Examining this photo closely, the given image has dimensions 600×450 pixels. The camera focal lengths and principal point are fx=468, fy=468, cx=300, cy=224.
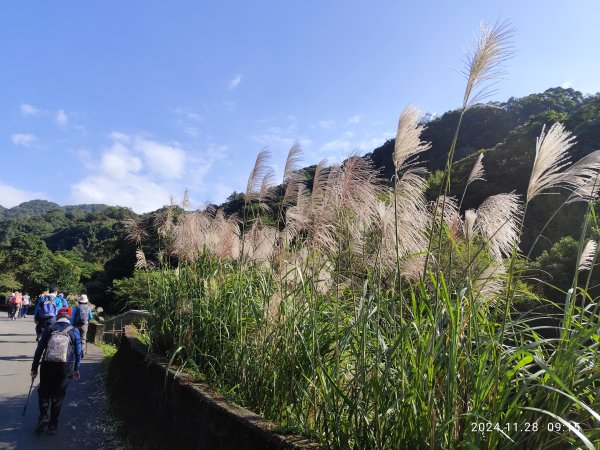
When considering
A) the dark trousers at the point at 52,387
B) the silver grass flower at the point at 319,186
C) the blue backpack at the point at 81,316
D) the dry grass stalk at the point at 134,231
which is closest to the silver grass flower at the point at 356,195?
the silver grass flower at the point at 319,186

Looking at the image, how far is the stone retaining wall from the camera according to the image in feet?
11.1

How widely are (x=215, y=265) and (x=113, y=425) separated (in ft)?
9.00

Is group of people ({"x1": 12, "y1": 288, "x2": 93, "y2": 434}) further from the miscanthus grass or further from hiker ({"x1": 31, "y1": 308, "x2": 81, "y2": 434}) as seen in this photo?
the miscanthus grass

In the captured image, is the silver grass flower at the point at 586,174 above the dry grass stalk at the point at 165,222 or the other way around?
the other way around

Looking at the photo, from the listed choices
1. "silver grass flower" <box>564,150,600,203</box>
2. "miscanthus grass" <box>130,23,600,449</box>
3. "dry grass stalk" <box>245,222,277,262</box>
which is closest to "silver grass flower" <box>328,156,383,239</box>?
"miscanthus grass" <box>130,23,600,449</box>

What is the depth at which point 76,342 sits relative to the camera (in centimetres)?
689

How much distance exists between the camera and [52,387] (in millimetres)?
6359

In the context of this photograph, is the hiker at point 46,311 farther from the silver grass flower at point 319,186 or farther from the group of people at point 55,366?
the silver grass flower at point 319,186

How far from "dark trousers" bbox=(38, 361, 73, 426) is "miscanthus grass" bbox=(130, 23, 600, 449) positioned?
1.34m

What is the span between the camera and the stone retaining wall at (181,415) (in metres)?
3.39

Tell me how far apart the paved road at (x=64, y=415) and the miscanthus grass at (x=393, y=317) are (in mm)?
1420

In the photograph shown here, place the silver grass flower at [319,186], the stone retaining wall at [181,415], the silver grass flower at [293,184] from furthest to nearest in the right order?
the silver grass flower at [293,184] < the silver grass flower at [319,186] < the stone retaining wall at [181,415]

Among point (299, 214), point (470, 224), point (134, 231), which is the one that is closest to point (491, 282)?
point (470, 224)

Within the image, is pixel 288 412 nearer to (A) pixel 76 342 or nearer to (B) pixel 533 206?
(A) pixel 76 342
